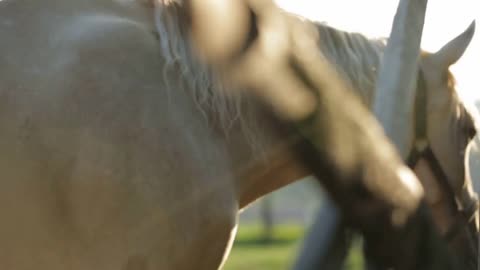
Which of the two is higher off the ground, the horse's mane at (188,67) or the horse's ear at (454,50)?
the horse's mane at (188,67)

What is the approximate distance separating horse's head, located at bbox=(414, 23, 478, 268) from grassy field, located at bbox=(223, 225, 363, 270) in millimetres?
2776

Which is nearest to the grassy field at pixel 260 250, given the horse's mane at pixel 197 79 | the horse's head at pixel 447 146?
the horse's head at pixel 447 146

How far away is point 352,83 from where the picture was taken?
3439mm

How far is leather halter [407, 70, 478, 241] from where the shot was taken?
346cm

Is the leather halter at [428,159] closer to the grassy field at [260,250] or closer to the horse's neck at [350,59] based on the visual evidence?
the horse's neck at [350,59]

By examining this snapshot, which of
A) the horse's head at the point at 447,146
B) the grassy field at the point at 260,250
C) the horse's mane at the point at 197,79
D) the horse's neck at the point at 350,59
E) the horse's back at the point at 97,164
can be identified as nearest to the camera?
the horse's back at the point at 97,164

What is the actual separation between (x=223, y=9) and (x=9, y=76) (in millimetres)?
644

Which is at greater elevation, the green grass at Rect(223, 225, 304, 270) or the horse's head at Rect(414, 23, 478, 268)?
the horse's head at Rect(414, 23, 478, 268)

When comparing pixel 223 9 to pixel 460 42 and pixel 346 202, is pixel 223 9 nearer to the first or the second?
pixel 346 202

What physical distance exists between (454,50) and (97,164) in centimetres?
161

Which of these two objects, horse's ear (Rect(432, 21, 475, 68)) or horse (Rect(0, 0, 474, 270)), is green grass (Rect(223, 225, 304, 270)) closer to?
horse's ear (Rect(432, 21, 475, 68))

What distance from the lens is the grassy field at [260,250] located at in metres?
14.9

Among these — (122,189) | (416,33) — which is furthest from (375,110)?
(122,189)

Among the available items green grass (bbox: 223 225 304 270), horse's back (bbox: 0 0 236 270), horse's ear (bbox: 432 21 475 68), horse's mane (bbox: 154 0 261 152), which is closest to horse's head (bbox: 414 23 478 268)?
horse's ear (bbox: 432 21 475 68)
